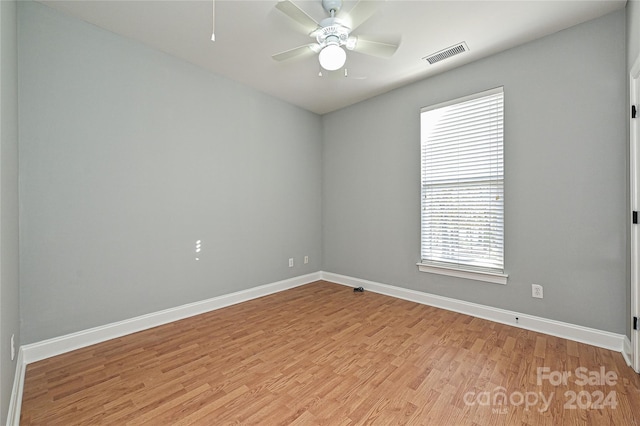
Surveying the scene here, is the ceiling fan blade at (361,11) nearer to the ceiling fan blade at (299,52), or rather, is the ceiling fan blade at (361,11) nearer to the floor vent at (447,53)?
the ceiling fan blade at (299,52)

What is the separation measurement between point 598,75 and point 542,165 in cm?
83

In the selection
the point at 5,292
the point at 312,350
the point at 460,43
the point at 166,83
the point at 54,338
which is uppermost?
the point at 460,43

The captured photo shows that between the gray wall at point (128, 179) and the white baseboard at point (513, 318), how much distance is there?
1796 mm

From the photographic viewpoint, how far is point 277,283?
13.4 feet

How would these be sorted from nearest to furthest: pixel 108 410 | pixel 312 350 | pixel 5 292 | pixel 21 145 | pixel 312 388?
pixel 5 292 → pixel 108 410 → pixel 312 388 → pixel 21 145 → pixel 312 350

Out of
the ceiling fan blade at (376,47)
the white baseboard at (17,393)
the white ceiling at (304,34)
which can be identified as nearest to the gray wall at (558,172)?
the white ceiling at (304,34)

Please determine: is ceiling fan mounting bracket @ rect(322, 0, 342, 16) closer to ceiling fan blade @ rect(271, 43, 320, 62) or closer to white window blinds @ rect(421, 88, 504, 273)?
ceiling fan blade @ rect(271, 43, 320, 62)

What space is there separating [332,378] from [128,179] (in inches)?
102

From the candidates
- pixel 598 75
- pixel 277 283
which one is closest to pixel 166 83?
pixel 277 283

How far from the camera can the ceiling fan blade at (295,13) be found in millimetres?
1887

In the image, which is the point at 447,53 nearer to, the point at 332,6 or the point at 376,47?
the point at 376,47

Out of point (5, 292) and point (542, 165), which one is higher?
point (542, 165)

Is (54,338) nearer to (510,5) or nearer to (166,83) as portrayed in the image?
(166,83)

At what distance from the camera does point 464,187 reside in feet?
10.6
